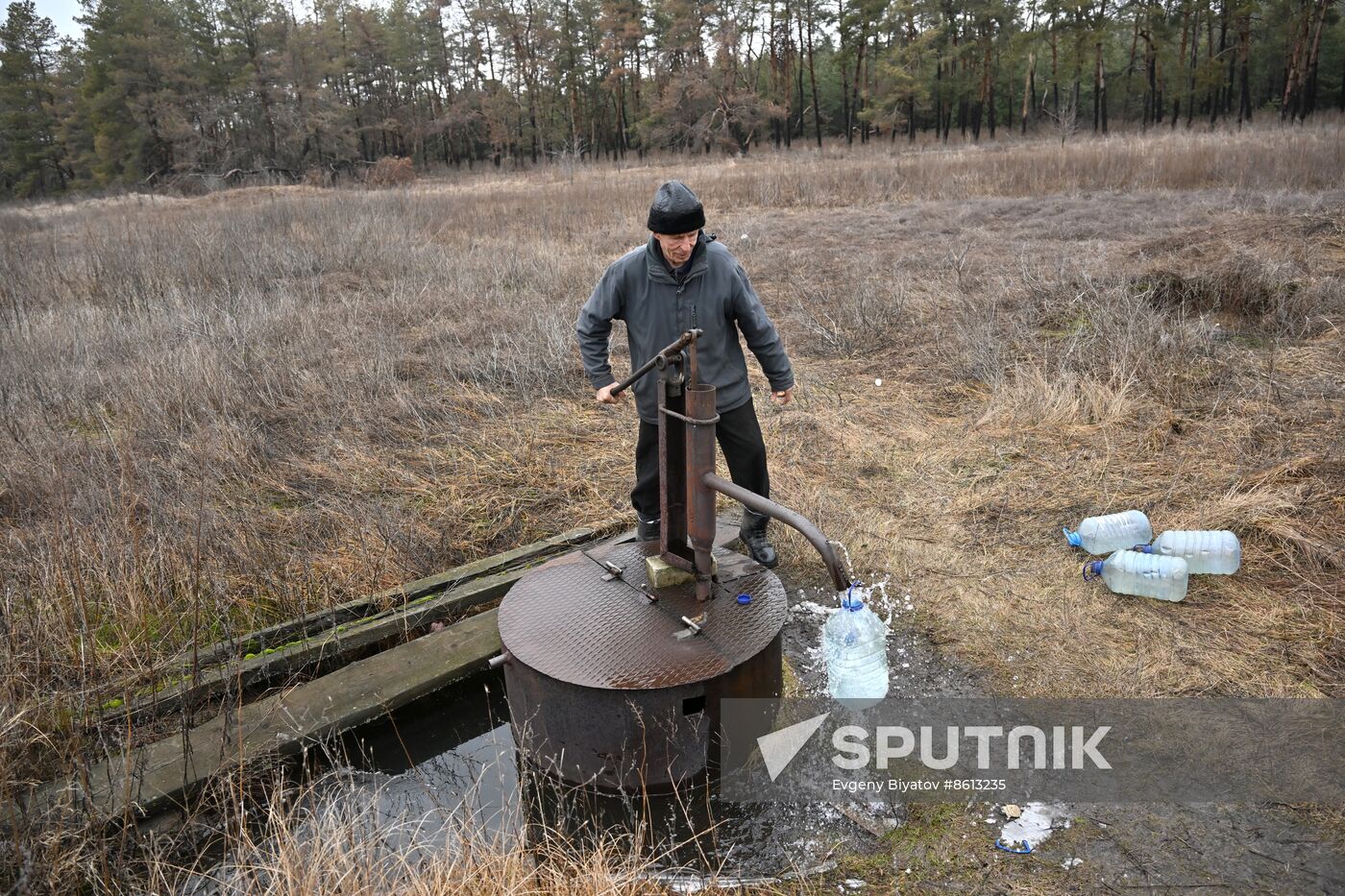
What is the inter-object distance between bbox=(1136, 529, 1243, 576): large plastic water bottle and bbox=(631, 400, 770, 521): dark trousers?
76.0 inches

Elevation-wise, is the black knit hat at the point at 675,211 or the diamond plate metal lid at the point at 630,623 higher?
Answer: the black knit hat at the point at 675,211

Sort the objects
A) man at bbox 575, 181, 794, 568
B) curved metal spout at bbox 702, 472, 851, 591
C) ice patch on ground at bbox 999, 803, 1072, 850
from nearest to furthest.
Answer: curved metal spout at bbox 702, 472, 851, 591 → ice patch on ground at bbox 999, 803, 1072, 850 → man at bbox 575, 181, 794, 568

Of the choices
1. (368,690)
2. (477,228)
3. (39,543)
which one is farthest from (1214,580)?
(477,228)

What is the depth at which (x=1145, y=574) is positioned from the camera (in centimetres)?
353

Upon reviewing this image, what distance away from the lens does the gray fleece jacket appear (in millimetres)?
3156

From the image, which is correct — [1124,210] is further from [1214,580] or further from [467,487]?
[467,487]

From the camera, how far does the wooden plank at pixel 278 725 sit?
2.40 meters

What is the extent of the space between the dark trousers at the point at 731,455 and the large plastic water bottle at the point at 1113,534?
1659 mm

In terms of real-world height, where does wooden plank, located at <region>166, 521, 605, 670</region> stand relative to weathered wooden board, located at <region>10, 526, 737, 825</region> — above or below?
above

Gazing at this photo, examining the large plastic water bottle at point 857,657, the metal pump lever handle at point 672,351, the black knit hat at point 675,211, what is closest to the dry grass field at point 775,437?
the large plastic water bottle at point 857,657

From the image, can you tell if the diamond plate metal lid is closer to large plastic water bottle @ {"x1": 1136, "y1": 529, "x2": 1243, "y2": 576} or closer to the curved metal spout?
the curved metal spout

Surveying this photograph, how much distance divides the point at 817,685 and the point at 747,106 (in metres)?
43.2

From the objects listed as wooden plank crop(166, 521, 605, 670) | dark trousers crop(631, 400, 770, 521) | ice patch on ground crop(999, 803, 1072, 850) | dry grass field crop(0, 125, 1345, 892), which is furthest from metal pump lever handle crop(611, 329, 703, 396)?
ice patch on ground crop(999, 803, 1072, 850)

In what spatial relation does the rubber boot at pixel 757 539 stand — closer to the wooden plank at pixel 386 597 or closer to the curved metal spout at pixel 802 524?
the wooden plank at pixel 386 597
